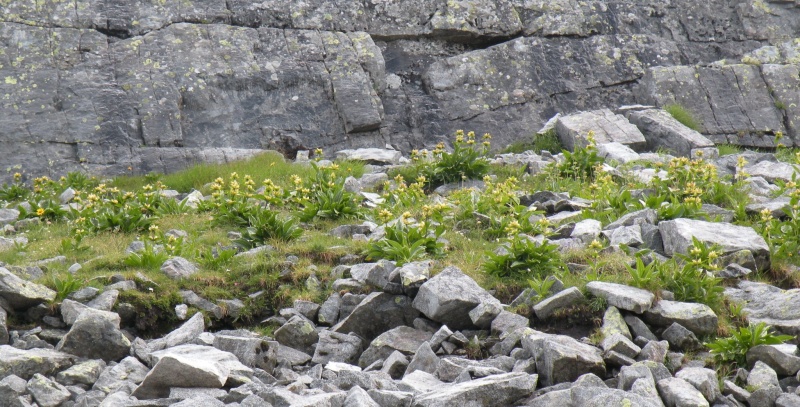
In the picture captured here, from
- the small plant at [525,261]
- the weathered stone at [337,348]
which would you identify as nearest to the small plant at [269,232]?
the weathered stone at [337,348]

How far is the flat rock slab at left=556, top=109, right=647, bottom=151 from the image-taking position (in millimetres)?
14172

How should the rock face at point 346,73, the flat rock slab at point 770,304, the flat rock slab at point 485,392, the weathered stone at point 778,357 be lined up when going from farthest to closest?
the rock face at point 346,73 < the flat rock slab at point 770,304 < the weathered stone at point 778,357 < the flat rock slab at point 485,392

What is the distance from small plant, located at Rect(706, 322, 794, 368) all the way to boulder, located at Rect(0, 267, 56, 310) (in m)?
5.23

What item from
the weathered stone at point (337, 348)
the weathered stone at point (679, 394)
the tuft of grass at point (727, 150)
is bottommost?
the tuft of grass at point (727, 150)

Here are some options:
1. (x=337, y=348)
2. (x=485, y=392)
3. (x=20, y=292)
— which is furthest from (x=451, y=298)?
(x=20, y=292)

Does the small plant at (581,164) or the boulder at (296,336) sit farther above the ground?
the small plant at (581,164)

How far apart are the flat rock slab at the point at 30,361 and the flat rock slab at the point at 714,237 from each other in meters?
4.98

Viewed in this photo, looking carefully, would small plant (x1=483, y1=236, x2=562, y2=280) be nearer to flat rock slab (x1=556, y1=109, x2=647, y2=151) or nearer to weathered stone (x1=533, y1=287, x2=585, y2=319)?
weathered stone (x1=533, y1=287, x2=585, y2=319)

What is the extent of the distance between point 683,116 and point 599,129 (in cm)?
216

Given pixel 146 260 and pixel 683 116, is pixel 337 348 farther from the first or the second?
pixel 683 116

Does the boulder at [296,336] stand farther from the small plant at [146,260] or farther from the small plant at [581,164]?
the small plant at [581,164]

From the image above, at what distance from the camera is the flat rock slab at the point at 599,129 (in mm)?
14172

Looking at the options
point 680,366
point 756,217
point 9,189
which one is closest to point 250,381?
point 680,366

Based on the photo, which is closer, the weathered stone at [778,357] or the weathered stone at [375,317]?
the weathered stone at [778,357]
